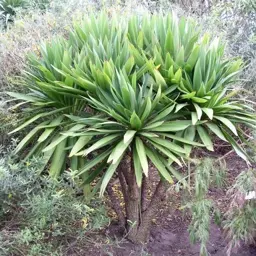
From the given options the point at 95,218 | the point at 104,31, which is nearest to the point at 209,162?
the point at 95,218

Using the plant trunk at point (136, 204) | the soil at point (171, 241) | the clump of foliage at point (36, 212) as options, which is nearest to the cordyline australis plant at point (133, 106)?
the plant trunk at point (136, 204)

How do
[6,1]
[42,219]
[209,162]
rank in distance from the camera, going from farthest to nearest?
[6,1] < [209,162] < [42,219]

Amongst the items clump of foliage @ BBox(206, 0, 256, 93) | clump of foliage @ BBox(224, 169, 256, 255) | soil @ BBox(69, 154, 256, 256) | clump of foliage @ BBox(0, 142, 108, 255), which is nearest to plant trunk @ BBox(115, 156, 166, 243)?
soil @ BBox(69, 154, 256, 256)

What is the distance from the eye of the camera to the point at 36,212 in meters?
3.20

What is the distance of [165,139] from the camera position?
3609 millimetres

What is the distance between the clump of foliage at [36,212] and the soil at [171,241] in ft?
1.42

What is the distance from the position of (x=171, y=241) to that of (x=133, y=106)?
175 cm

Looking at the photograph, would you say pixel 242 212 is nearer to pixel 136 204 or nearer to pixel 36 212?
pixel 136 204

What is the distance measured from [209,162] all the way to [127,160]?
860 millimetres

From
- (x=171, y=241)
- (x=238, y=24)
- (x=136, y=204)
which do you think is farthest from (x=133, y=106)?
(x=238, y=24)

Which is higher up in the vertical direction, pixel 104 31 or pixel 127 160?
pixel 104 31

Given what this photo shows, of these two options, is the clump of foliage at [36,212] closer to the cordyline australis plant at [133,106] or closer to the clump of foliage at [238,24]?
the cordyline australis plant at [133,106]

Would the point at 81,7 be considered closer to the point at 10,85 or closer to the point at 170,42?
the point at 10,85

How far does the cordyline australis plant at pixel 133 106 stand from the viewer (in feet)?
11.4
